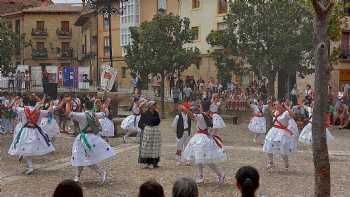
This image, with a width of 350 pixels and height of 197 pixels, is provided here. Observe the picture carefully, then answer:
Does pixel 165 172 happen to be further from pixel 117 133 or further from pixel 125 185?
pixel 117 133

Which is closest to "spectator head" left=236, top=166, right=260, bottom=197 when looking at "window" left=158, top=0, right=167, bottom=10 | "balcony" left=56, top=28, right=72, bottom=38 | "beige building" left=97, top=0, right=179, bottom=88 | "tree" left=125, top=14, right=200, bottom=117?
"tree" left=125, top=14, right=200, bottom=117

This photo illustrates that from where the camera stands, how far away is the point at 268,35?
29625mm

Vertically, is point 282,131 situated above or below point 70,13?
below

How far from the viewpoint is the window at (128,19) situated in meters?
57.0

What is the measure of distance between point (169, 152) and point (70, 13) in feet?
196

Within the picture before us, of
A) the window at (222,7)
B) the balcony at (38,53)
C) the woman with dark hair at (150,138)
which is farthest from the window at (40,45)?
the woman with dark hair at (150,138)

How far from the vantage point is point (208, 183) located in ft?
44.7

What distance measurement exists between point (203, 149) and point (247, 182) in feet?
24.0

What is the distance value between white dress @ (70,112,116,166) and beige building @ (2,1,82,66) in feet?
206

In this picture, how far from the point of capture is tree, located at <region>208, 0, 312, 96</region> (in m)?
29.5

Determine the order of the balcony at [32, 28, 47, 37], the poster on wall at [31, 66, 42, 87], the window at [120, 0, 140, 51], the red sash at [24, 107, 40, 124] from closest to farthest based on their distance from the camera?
the red sash at [24, 107, 40, 124], the poster on wall at [31, 66, 42, 87], the window at [120, 0, 140, 51], the balcony at [32, 28, 47, 37]

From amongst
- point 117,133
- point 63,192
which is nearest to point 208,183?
point 63,192

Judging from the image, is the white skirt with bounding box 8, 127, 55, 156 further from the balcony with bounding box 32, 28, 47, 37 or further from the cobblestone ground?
the balcony with bounding box 32, 28, 47, 37

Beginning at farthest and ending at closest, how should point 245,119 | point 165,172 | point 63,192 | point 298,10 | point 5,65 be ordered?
point 5,65 < point 245,119 < point 298,10 < point 165,172 < point 63,192
